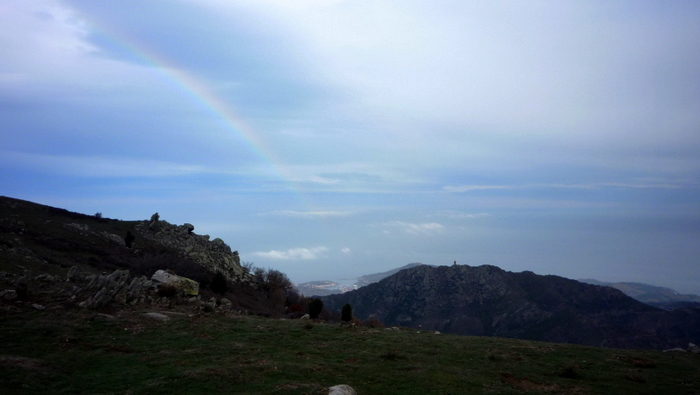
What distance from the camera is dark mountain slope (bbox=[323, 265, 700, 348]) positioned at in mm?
76812

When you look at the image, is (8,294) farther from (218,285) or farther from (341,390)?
(218,285)

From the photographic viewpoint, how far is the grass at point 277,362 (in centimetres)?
1393

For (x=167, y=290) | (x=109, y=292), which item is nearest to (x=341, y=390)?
(x=109, y=292)

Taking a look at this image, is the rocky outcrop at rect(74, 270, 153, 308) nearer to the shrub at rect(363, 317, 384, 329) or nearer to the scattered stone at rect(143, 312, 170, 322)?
the scattered stone at rect(143, 312, 170, 322)

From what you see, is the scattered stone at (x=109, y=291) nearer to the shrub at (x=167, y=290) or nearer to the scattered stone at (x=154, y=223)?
the shrub at (x=167, y=290)

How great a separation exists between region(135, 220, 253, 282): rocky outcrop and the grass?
35.0 metres

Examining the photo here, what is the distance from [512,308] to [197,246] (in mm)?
70477

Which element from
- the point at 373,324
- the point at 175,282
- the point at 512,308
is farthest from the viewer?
the point at 512,308

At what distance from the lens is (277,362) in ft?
54.4

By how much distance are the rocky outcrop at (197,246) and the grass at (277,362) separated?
35035 millimetres

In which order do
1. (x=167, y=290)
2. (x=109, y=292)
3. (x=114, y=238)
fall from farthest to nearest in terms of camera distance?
(x=114, y=238) → (x=167, y=290) → (x=109, y=292)


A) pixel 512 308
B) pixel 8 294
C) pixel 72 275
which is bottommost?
pixel 512 308

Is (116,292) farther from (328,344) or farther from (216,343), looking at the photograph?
(328,344)

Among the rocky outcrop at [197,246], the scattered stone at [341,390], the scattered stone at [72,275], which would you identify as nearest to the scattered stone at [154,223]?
the rocky outcrop at [197,246]
